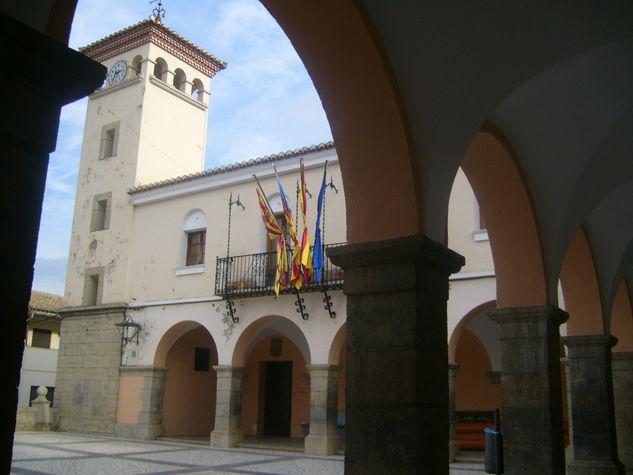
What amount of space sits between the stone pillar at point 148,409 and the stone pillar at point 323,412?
4.10 metres

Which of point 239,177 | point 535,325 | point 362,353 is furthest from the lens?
Answer: point 239,177

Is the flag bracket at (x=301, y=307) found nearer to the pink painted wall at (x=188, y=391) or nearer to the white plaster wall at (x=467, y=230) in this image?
the white plaster wall at (x=467, y=230)

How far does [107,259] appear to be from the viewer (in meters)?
16.2

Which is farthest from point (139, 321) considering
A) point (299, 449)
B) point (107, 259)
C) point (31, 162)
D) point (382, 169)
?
point (31, 162)

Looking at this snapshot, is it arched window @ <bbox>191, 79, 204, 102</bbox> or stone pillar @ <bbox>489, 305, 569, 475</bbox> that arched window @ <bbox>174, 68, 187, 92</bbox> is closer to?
arched window @ <bbox>191, 79, 204, 102</bbox>

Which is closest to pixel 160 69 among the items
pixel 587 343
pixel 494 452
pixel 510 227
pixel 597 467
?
pixel 587 343

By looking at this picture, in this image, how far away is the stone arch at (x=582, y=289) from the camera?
7.55m

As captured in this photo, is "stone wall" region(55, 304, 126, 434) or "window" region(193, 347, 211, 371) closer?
"stone wall" region(55, 304, 126, 434)

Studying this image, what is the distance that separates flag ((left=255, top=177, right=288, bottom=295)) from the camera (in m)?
12.0

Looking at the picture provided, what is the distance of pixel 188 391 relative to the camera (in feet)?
51.4

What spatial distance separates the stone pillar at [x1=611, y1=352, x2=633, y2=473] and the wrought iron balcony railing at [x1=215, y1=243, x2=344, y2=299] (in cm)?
500

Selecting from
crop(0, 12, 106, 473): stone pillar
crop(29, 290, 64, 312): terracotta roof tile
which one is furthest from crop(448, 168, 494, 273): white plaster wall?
crop(29, 290, 64, 312): terracotta roof tile

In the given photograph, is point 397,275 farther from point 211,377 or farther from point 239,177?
point 211,377

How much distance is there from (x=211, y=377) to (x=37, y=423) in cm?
418
